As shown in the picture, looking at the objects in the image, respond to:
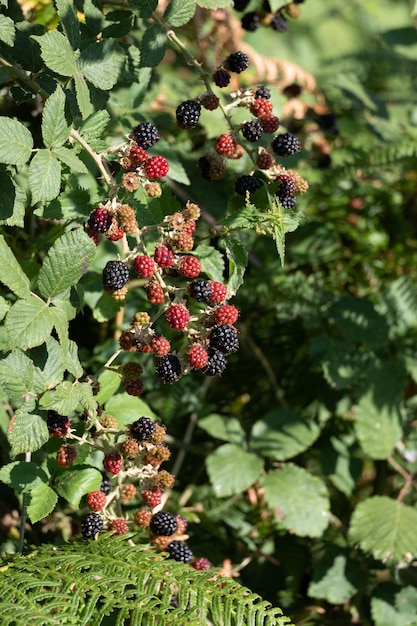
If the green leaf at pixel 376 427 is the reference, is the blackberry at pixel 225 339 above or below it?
above

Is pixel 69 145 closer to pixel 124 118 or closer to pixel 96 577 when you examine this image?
pixel 124 118

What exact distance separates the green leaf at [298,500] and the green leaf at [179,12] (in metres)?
1.01

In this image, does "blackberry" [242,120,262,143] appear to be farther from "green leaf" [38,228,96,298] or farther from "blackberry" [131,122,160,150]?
"green leaf" [38,228,96,298]

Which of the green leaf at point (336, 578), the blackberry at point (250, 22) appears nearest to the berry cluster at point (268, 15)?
the blackberry at point (250, 22)

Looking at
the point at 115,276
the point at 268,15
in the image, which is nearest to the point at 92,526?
the point at 115,276

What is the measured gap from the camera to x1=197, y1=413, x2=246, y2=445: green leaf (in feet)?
6.26

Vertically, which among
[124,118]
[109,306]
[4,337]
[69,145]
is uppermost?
[69,145]

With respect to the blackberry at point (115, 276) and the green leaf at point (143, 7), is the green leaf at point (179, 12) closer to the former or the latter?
the green leaf at point (143, 7)

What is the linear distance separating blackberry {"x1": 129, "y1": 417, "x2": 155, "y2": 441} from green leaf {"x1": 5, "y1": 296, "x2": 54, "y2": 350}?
0.69 feet

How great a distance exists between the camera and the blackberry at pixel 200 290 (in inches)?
47.8

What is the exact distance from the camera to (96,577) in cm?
131

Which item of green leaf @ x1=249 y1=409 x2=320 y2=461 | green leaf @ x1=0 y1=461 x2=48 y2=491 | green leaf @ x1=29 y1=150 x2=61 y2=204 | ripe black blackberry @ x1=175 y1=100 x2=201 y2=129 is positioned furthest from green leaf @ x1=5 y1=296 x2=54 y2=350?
green leaf @ x1=249 y1=409 x2=320 y2=461

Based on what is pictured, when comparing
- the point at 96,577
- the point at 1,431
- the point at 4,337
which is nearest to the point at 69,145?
the point at 4,337

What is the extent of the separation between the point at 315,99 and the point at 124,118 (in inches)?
40.6
